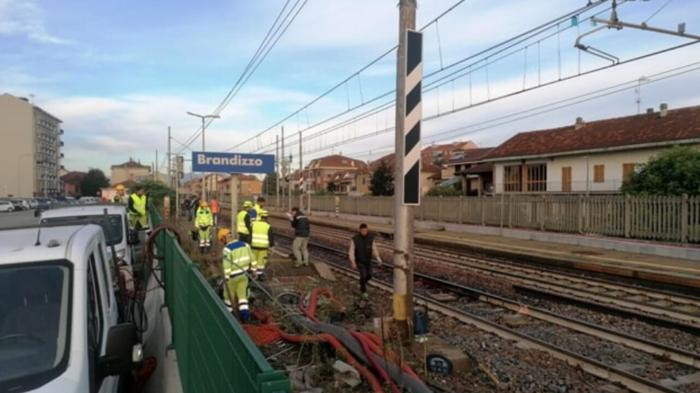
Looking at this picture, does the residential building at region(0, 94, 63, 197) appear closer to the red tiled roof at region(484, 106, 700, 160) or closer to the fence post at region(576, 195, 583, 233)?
the red tiled roof at region(484, 106, 700, 160)

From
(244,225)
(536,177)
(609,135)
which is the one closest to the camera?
(244,225)

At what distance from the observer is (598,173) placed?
36.8 meters

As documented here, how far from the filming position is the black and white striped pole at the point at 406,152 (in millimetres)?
7863

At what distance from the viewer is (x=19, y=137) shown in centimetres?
11688

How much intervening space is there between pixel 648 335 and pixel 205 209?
1312 centimetres

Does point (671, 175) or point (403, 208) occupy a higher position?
point (671, 175)

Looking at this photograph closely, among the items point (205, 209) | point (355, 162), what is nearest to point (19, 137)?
point (355, 162)

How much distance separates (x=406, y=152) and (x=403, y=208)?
0.76 metres

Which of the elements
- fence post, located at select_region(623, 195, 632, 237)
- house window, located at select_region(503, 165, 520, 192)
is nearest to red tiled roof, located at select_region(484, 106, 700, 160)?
Answer: house window, located at select_region(503, 165, 520, 192)

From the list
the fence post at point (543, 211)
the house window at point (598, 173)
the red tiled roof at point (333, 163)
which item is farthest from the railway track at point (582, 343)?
the red tiled roof at point (333, 163)

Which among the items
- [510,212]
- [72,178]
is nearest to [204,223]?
[510,212]

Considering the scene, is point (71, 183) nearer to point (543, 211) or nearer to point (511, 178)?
point (511, 178)

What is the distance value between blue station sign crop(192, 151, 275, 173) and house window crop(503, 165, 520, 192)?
31.2 meters

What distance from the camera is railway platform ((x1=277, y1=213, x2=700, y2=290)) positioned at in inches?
598
